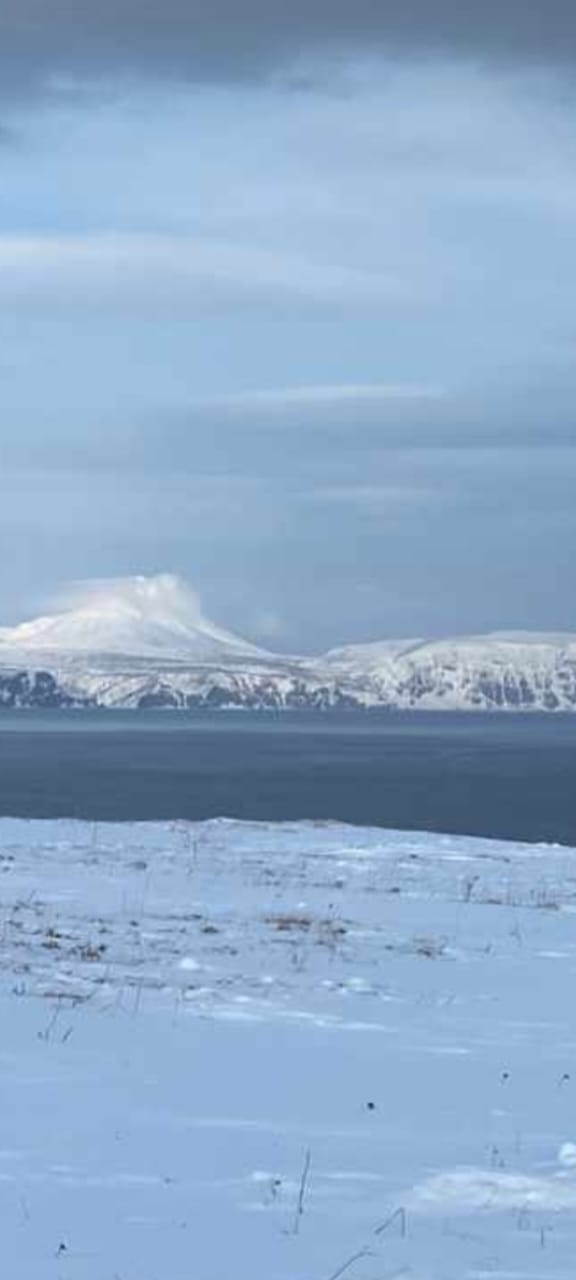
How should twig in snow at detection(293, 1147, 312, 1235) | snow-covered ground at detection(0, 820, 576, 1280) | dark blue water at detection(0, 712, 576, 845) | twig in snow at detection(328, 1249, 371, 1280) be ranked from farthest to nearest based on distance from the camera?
dark blue water at detection(0, 712, 576, 845)
twig in snow at detection(293, 1147, 312, 1235)
snow-covered ground at detection(0, 820, 576, 1280)
twig in snow at detection(328, 1249, 371, 1280)

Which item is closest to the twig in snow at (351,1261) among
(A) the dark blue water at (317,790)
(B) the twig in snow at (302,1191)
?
(B) the twig in snow at (302,1191)

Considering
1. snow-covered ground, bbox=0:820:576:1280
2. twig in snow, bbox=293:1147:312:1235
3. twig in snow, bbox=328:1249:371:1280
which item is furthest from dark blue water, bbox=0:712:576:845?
twig in snow, bbox=328:1249:371:1280

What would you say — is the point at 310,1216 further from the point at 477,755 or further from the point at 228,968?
the point at 477,755

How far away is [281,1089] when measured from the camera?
13672mm

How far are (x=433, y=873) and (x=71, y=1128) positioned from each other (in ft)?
75.8

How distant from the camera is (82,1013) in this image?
1599 centimetres

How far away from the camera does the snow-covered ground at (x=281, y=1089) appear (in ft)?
32.2

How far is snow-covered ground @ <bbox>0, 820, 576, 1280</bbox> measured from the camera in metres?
9.83

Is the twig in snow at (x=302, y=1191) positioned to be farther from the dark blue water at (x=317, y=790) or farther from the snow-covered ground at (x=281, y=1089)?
the dark blue water at (x=317, y=790)

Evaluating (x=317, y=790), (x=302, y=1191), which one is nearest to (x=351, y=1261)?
(x=302, y=1191)

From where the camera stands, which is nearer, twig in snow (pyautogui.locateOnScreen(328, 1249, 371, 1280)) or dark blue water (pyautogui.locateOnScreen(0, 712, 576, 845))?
twig in snow (pyautogui.locateOnScreen(328, 1249, 371, 1280))

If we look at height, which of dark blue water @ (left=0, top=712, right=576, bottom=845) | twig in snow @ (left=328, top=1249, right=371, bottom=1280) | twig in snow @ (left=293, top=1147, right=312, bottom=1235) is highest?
twig in snow @ (left=293, top=1147, right=312, bottom=1235)

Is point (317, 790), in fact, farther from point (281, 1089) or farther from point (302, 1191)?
point (302, 1191)

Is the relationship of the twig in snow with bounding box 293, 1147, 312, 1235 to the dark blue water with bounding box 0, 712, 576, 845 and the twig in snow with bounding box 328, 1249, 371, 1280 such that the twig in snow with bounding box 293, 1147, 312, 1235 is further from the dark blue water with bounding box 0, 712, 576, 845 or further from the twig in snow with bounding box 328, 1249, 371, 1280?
the dark blue water with bounding box 0, 712, 576, 845
